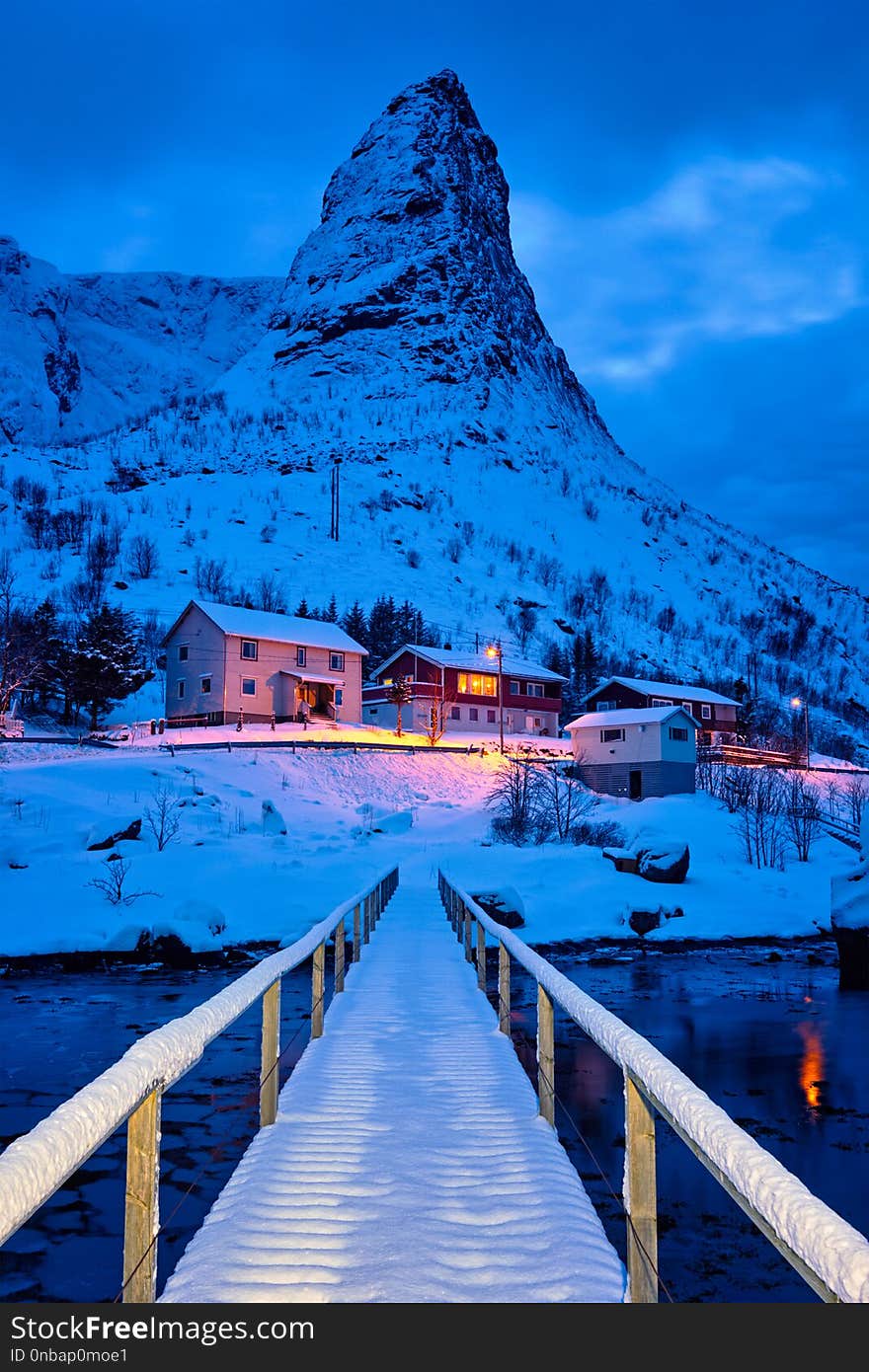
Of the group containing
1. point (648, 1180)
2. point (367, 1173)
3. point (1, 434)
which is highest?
point (1, 434)

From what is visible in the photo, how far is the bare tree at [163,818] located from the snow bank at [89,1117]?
26966 mm

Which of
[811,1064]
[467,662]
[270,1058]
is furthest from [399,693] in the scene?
[270,1058]

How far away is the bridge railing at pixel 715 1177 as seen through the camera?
2.18 metres

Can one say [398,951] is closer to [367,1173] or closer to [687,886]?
[367,1173]

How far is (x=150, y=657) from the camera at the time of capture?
9194cm

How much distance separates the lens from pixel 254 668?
2360 inches

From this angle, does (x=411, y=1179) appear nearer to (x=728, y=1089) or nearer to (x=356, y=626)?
(x=728, y=1089)

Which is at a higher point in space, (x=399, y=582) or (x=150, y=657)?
(x=399, y=582)

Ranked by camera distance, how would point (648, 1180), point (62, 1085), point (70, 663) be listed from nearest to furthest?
point (648, 1180)
point (62, 1085)
point (70, 663)

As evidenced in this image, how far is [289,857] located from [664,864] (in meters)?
12.6

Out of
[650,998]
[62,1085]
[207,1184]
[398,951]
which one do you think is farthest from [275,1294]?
[650,998]

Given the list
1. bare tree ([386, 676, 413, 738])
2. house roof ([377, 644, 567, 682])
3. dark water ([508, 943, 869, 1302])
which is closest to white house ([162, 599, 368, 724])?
bare tree ([386, 676, 413, 738])

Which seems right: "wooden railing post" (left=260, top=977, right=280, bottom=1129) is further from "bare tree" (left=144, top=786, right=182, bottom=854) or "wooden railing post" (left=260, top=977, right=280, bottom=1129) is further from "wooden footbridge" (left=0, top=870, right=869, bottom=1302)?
"bare tree" (left=144, top=786, right=182, bottom=854)

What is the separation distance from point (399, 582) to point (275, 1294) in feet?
410
